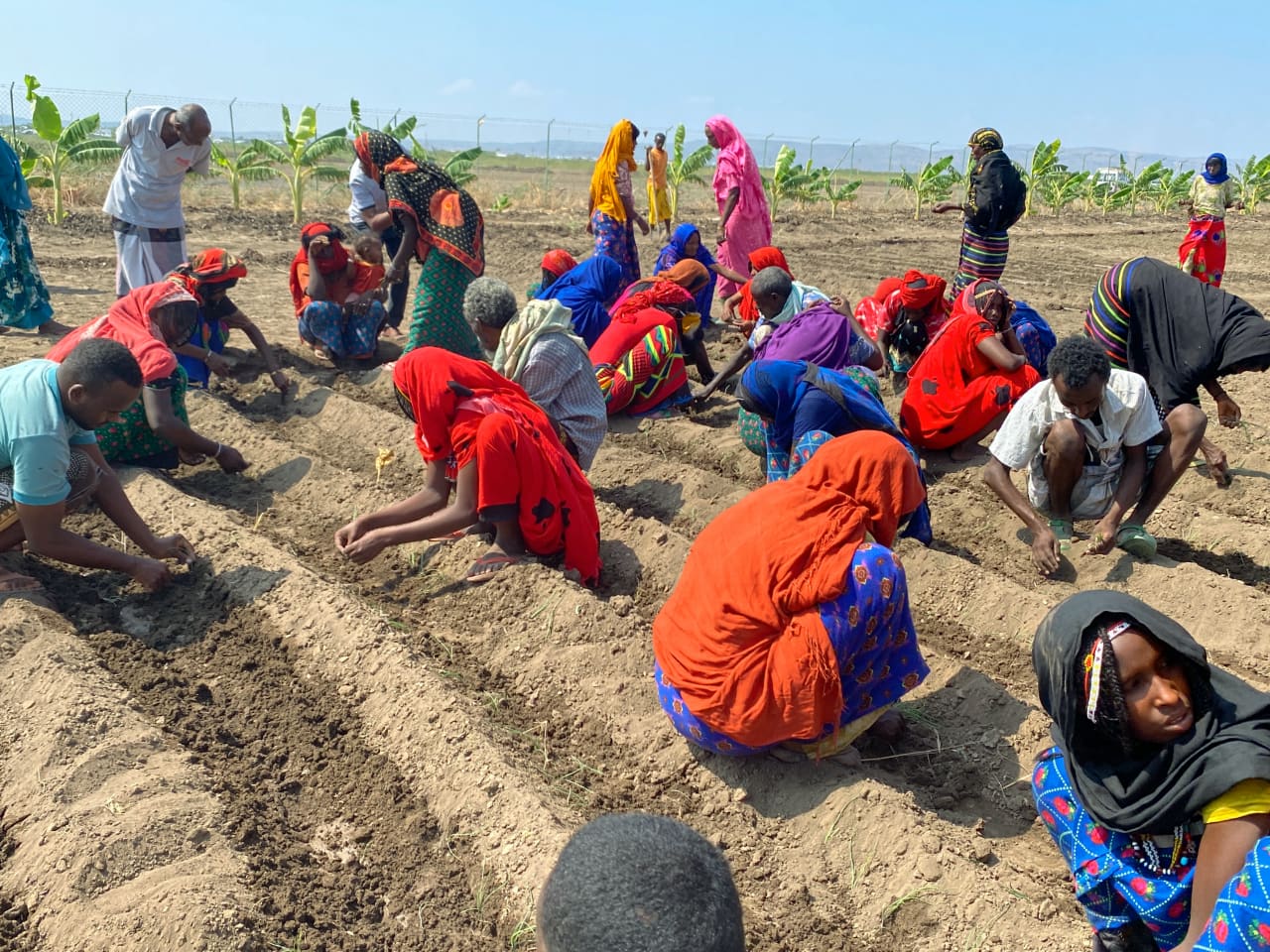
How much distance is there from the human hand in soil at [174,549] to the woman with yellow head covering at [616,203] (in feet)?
17.2

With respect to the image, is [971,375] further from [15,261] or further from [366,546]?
[15,261]

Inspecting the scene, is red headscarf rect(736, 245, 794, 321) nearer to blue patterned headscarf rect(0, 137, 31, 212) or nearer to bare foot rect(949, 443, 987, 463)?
bare foot rect(949, 443, 987, 463)

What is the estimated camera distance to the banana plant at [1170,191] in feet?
81.3

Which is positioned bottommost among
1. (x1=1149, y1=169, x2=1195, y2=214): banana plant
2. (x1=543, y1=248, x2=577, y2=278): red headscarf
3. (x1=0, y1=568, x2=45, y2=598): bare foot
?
(x1=0, y1=568, x2=45, y2=598): bare foot

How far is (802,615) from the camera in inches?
117

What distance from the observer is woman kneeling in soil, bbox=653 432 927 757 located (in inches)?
116

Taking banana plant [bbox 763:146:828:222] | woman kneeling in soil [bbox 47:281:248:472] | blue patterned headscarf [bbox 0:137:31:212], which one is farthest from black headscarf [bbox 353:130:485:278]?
banana plant [bbox 763:146:828:222]

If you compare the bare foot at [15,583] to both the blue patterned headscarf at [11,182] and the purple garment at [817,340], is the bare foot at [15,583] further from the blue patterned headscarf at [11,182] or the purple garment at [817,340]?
the blue patterned headscarf at [11,182]

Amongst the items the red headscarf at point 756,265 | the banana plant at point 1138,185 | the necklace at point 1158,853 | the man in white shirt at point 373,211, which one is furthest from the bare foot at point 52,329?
the banana plant at point 1138,185

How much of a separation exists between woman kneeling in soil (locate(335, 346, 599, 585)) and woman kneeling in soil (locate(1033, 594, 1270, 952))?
91.4 inches

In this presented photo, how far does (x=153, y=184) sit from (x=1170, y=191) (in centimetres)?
2387

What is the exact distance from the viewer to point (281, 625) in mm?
4148

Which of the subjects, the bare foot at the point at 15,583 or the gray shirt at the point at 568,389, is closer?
the bare foot at the point at 15,583

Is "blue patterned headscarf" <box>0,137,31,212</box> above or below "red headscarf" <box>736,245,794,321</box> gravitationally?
above
